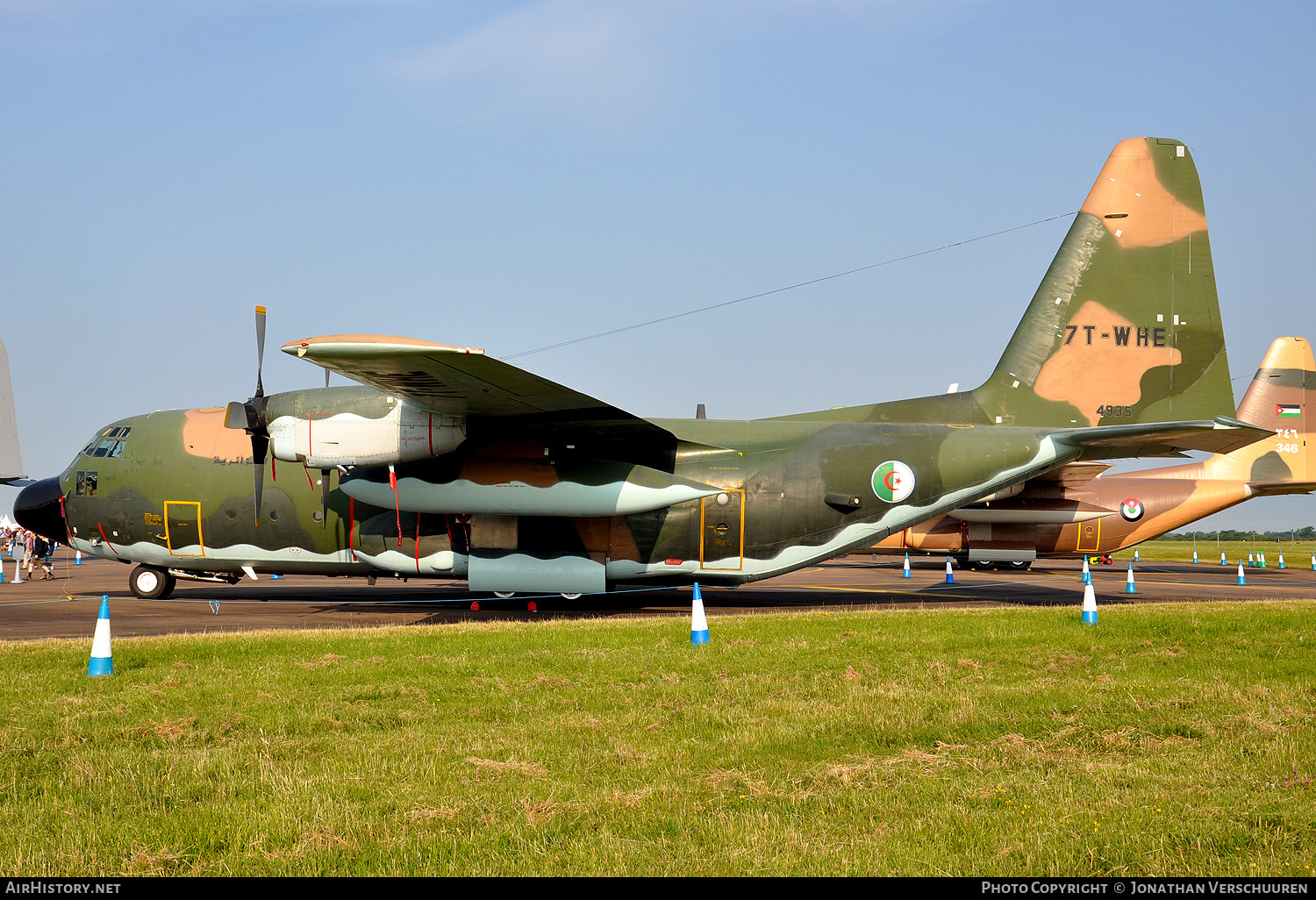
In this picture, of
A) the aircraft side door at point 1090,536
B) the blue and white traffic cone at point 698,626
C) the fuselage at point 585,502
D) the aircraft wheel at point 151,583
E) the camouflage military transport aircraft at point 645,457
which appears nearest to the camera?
the blue and white traffic cone at point 698,626

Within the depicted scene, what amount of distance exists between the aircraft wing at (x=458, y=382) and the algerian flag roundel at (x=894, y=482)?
13.5 ft

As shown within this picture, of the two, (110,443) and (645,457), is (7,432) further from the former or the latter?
(645,457)

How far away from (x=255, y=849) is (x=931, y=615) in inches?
476

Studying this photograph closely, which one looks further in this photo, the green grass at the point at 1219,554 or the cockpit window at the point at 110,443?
the green grass at the point at 1219,554

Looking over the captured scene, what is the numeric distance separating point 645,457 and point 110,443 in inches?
442

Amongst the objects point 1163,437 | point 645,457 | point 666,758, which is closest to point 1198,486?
point 1163,437

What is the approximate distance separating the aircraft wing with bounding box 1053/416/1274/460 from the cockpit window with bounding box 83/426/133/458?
61.6 ft

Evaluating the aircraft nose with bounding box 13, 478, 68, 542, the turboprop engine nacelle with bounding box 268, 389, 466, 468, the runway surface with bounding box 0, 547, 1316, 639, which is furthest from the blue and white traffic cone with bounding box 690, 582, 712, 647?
the aircraft nose with bounding box 13, 478, 68, 542

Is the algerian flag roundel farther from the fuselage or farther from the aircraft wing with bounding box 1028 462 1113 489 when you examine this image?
the aircraft wing with bounding box 1028 462 1113 489

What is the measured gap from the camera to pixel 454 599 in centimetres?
2073

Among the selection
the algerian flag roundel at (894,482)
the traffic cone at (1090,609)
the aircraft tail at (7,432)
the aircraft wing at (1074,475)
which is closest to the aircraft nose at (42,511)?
the aircraft tail at (7,432)

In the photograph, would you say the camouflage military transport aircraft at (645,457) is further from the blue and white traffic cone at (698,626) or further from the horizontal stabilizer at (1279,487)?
the horizontal stabilizer at (1279,487)

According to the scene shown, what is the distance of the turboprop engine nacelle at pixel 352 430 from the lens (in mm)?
16359

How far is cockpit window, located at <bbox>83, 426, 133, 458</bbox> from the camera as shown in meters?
19.3
